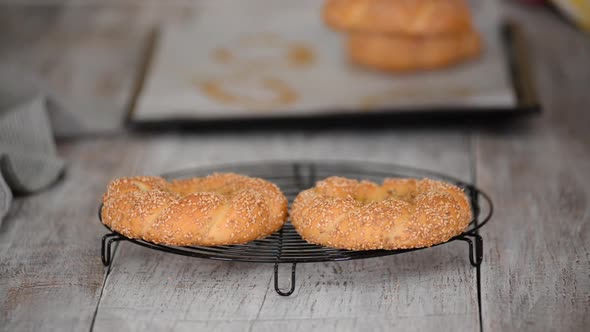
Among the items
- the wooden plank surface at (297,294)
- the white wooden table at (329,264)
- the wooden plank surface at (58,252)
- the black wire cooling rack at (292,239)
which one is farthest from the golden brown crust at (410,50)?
the wooden plank surface at (297,294)

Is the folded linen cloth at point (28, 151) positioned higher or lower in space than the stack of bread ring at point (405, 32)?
lower

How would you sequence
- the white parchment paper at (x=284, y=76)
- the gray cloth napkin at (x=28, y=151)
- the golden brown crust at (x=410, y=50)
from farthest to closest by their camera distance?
the golden brown crust at (x=410, y=50)
the white parchment paper at (x=284, y=76)
the gray cloth napkin at (x=28, y=151)

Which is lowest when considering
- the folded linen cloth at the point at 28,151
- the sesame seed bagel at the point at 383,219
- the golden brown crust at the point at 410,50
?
the folded linen cloth at the point at 28,151

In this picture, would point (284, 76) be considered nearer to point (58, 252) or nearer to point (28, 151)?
point (28, 151)

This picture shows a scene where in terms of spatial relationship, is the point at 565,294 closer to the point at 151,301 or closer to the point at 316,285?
the point at 316,285

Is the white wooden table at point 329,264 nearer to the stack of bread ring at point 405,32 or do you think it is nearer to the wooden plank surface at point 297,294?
the wooden plank surface at point 297,294

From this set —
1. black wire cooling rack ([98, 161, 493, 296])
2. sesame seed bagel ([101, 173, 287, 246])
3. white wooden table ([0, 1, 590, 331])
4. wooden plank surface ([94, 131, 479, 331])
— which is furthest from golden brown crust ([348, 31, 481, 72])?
sesame seed bagel ([101, 173, 287, 246])

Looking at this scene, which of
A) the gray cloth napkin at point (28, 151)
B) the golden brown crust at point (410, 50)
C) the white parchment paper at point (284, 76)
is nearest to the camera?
the gray cloth napkin at point (28, 151)
